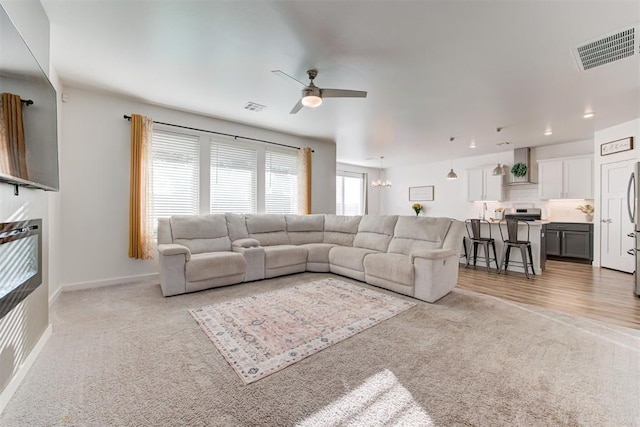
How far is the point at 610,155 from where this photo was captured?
5.16 meters

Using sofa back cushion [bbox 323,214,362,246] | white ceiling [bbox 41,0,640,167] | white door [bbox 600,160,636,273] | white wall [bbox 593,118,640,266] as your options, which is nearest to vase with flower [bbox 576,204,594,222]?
white wall [bbox 593,118,640,266]

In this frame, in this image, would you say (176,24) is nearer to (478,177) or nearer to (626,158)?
(626,158)

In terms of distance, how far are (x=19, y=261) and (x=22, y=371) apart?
2.32 ft

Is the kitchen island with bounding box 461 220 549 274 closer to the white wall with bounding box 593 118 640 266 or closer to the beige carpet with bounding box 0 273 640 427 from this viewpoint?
the white wall with bounding box 593 118 640 266

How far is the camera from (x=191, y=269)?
11.2ft

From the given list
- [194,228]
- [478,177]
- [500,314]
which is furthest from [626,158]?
[194,228]

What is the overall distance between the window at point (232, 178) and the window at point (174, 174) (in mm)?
311

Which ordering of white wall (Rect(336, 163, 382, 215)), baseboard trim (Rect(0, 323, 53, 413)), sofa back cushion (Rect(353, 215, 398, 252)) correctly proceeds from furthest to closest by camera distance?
white wall (Rect(336, 163, 382, 215)) → sofa back cushion (Rect(353, 215, 398, 252)) → baseboard trim (Rect(0, 323, 53, 413))

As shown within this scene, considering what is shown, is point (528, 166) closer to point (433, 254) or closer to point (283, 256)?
point (433, 254)

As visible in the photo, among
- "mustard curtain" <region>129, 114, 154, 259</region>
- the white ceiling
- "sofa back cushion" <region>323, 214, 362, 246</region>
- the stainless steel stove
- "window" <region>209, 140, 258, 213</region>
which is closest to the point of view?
the white ceiling

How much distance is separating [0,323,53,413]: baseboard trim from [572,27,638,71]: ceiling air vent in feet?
16.7

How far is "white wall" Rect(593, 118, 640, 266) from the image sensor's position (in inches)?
183

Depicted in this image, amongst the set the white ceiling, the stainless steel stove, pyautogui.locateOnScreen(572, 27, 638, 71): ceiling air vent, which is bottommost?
the stainless steel stove

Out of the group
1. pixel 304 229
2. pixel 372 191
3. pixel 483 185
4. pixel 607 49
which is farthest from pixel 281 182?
pixel 483 185
